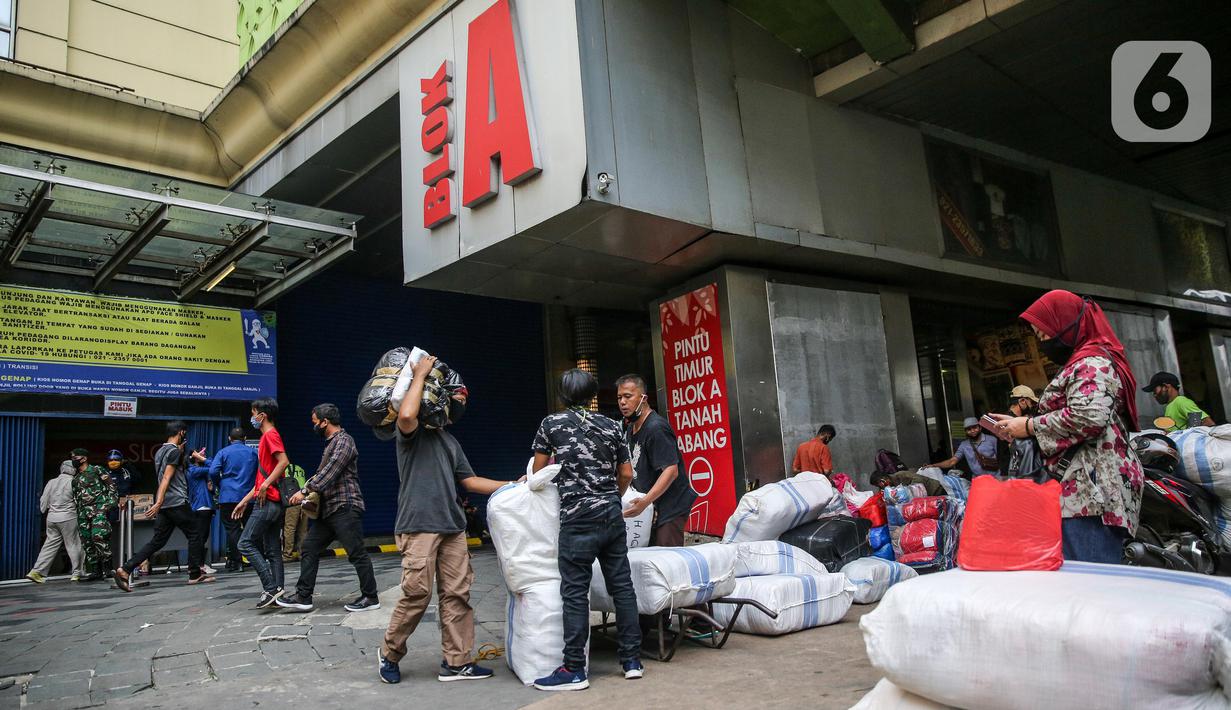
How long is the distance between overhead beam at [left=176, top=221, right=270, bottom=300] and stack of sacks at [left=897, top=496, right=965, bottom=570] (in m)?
7.75

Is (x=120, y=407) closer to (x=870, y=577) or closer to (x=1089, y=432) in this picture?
(x=870, y=577)

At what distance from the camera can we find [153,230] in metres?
9.09

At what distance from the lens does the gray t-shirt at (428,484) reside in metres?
4.04

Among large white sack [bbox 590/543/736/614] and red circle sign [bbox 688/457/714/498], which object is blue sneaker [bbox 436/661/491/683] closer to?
large white sack [bbox 590/543/736/614]

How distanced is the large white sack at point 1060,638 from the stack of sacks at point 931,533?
13.1 ft

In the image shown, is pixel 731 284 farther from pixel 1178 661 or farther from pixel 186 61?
pixel 186 61

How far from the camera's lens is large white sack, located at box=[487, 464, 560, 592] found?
3928 millimetres

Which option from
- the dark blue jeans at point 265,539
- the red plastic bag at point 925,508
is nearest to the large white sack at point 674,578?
the red plastic bag at point 925,508

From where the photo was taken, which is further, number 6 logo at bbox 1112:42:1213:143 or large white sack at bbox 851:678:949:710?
number 6 logo at bbox 1112:42:1213:143

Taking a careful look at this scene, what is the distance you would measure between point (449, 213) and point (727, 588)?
17.1ft

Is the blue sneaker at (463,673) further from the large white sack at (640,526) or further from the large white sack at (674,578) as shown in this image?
the large white sack at (640,526)

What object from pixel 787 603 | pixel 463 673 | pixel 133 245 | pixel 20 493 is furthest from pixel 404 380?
pixel 20 493

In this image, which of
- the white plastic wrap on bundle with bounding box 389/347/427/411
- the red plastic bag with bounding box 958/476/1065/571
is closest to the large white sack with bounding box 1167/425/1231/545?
the red plastic bag with bounding box 958/476/1065/571

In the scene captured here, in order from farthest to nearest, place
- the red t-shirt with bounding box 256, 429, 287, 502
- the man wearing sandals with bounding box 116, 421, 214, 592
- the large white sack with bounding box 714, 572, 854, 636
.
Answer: the man wearing sandals with bounding box 116, 421, 214, 592 < the red t-shirt with bounding box 256, 429, 287, 502 < the large white sack with bounding box 714, 572, 854, 636
